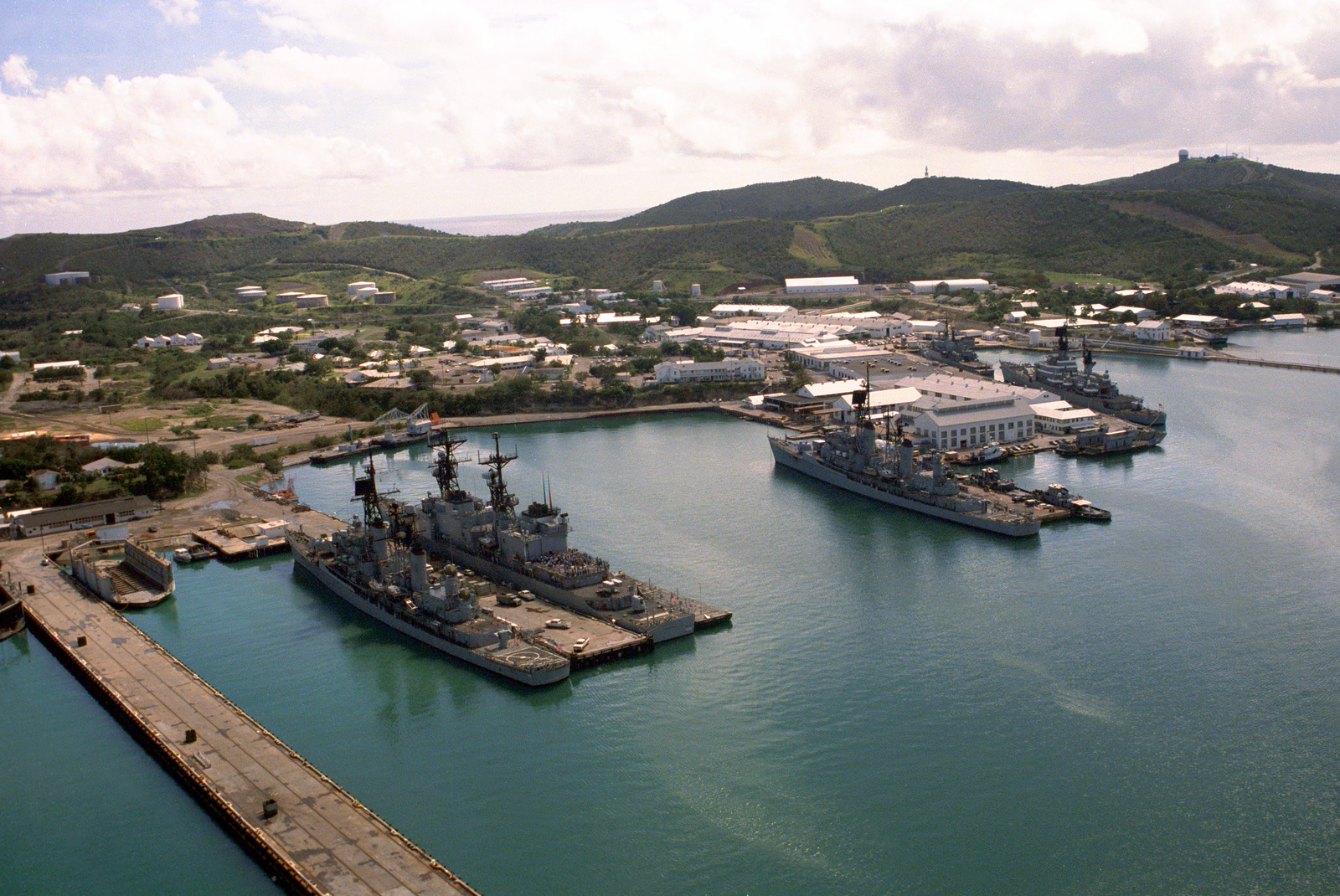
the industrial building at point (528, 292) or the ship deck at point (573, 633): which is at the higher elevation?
the industrial building at point (528, 292)

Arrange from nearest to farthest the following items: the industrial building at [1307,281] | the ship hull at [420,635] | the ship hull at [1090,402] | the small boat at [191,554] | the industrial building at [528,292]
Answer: the ship hull at [420,635]
the small boat at [191,554]
the ship hull at [1090,402]
the industrial building at [1307,281]
the industrial building at [528,292]

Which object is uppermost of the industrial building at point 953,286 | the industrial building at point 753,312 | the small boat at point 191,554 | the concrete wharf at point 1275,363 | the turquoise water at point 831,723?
the industrial building at point 953,286

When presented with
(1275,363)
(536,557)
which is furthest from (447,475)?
(1275,363)

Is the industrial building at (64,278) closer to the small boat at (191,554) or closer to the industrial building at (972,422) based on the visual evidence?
the small boat at (191,554)

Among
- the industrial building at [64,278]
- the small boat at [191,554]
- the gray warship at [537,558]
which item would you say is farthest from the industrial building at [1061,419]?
the industrial building at [64,278]

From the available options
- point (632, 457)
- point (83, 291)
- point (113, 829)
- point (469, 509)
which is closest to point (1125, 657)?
point (469, 509)

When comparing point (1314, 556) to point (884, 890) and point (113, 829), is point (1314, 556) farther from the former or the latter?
point (113, 829)
